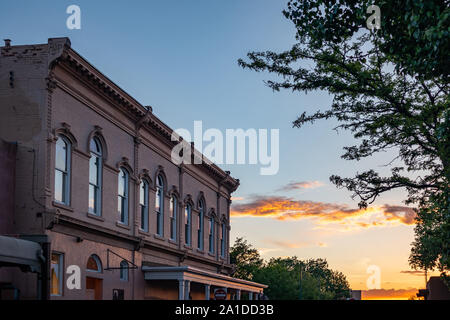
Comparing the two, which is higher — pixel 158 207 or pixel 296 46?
pixel 296 46

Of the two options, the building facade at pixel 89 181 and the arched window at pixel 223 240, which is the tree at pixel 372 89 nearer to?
the building facade at pixel 89 181

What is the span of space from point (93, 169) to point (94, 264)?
13.3 ft

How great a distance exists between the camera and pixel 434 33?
1220 cm

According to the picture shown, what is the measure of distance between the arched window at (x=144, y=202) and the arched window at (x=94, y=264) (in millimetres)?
5594

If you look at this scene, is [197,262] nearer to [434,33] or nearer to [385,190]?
[385,190]

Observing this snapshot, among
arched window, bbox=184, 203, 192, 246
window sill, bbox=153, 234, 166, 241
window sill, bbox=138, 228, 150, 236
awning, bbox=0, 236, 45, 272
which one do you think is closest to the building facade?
window sill, bbox=153, 234, 166, 241

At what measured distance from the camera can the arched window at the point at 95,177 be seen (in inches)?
1073

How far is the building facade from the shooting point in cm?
2291

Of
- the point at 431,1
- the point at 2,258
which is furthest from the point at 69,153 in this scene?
the point at 431,1

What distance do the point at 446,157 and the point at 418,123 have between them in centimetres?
250

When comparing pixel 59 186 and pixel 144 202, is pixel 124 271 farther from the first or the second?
pixel 59 186

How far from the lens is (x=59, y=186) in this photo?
24.3m

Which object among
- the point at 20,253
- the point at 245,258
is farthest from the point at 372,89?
the point at 245,258

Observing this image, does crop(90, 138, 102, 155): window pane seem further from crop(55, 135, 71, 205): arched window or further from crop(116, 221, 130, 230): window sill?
crop(116, 221, 130, 230): window sill
